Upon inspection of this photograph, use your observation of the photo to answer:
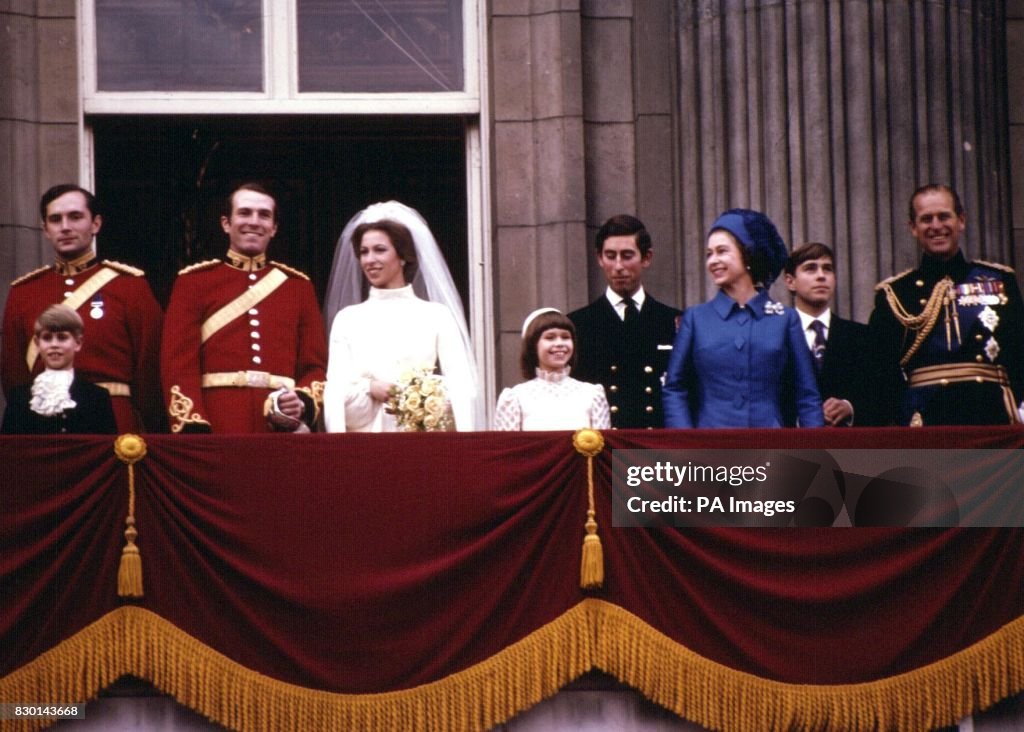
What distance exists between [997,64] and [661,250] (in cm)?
216

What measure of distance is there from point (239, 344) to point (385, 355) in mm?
711

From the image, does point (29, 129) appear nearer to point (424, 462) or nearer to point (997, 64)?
point (424, 462)

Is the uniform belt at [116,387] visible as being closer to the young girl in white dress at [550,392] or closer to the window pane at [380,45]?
the young girl in white dress at [550,392]

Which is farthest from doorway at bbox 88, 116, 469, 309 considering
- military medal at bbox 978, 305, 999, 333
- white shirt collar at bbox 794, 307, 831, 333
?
military medal at bbox 978, 305, 999, 333

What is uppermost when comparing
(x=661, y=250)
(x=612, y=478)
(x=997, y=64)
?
(x=997, y=64)

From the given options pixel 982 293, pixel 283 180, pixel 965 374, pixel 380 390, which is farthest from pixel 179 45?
pixel 965 374

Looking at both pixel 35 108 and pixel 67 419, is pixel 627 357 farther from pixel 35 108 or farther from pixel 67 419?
pixel 35 108

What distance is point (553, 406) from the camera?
11.8 m

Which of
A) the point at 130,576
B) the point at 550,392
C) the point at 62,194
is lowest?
the point at 130,576

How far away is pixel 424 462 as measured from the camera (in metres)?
11.2

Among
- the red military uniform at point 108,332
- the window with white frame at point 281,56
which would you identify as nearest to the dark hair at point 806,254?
the window with white frame at point 281,56

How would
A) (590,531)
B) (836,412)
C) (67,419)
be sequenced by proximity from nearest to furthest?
(590,531) < (67,419) < (836,412)

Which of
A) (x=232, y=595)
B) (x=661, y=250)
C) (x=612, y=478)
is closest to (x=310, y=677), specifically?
(x=232, y=595)

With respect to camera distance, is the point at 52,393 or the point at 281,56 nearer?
the point at 52,393
